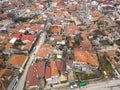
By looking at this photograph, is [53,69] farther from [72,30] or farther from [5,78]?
[72,30]

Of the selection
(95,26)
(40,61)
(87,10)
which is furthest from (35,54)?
(87,10)

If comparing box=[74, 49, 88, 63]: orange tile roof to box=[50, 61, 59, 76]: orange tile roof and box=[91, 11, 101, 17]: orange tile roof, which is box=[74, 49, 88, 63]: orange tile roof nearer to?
box=[50, 61, 59, 76]: orange tile roof

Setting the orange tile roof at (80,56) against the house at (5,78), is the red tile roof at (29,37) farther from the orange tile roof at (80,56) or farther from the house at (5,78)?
the house at (5,78)

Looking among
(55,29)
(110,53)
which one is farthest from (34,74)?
(55,29)

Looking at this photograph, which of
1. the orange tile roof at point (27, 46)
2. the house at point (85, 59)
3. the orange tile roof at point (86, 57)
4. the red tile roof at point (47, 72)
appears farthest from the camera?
the orange tile roof at point (27, 46)

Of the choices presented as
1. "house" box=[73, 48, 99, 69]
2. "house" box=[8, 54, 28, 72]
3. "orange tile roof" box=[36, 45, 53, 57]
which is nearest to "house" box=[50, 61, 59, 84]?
"house" box=[73, 48, 99, 69]

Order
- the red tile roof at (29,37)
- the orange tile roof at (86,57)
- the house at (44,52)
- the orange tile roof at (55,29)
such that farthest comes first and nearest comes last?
the orange tile roof at (55,29)
the red tile roof at (29,37)
the house at (44,52)
the orange tile roof at (86,57)

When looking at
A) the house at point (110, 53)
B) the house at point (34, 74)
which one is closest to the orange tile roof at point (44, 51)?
the house at point (34, 74)
